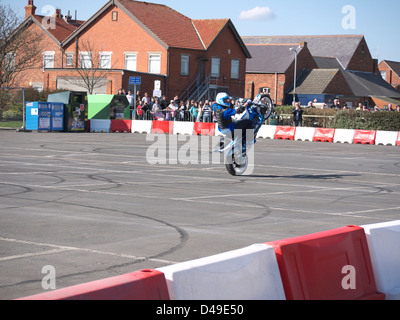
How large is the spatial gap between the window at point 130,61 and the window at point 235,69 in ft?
33.0

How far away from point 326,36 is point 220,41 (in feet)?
110

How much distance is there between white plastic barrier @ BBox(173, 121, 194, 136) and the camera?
3638 centimetres

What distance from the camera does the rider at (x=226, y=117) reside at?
1642 centimetres

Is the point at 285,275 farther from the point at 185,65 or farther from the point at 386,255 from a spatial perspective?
the point at 185,65

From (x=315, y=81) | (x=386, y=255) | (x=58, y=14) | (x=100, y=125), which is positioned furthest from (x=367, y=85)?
(x=386, y=255)

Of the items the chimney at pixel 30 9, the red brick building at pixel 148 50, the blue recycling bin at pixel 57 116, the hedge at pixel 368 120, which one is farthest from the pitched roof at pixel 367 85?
the blue recycling bin at pixel 57 116

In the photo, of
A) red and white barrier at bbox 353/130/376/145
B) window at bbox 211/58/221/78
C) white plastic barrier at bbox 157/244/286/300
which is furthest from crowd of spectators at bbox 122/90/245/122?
white plastic barrier at bbox 157/244/286/300

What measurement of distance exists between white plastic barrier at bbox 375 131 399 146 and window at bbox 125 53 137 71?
2894cm

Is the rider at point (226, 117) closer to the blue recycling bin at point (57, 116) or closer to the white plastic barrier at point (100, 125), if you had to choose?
the blue recycling bin at point (57, 116)

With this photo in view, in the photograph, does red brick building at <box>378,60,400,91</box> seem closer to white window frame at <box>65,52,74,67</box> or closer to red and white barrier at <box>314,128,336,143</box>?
white window frame at <box>65,52,74,67</box>

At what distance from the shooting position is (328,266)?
5918 mm

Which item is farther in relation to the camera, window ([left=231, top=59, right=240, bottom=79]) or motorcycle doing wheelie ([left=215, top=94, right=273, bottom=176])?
window ([left=231, top=59, right=240, bottom=79])

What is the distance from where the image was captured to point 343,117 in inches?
1529
